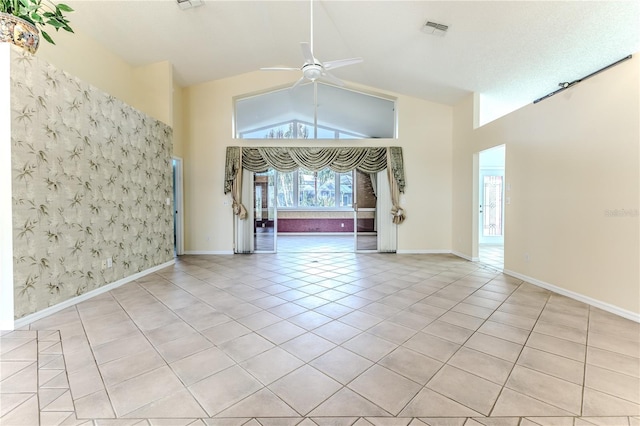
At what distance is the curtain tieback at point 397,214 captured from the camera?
6172 millimetres

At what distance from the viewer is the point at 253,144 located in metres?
6.21

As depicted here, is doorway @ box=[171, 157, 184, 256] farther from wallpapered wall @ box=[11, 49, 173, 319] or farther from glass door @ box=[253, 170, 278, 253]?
glass door @ box=[253, 170, 278, 253]

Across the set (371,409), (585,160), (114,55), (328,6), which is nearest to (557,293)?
(585,160)

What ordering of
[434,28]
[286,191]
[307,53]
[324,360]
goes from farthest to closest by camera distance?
[286,191], [434,28], [307,53], [324,360]

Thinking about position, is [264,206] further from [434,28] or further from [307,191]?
[434,28]

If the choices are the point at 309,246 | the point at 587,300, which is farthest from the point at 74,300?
the point at 587,300

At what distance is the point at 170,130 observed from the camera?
5105 millimetres

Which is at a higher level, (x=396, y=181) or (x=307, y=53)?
(x=307, y=53)

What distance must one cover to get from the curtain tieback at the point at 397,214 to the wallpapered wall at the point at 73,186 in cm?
464

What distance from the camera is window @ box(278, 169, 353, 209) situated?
10133 mm

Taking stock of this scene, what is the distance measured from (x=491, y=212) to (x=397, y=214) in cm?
299

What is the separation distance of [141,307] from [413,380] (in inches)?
113

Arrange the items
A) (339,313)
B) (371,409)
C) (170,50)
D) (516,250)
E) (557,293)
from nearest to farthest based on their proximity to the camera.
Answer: (371,409)
(339,313)
(557,293)
(516,250)
(170,50)

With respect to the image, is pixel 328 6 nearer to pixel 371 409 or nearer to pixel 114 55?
pixel 114 55
